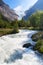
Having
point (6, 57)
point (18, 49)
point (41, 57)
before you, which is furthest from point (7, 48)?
point (41, 57)

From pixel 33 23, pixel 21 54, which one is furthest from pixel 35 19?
pixel 21 54

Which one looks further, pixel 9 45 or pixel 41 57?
pixel 9 45

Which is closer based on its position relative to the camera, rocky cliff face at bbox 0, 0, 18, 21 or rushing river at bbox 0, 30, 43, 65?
rushing river at bbox 0, 30, 43, 65

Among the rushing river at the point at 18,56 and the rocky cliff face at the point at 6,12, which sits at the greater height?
the rocky cliff face at the point at 6,12

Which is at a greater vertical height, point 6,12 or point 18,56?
point 6,12

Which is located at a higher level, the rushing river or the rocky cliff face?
the rocky cliff face

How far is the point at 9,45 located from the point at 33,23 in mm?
46705

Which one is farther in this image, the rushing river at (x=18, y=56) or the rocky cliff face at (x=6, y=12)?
the rocky cliff face at (x=6, y=12)

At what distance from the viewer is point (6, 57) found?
25.6m

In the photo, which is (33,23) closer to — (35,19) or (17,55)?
(35,19)

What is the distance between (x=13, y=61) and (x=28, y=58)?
6.00ft

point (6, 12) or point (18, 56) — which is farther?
point (6, 12)

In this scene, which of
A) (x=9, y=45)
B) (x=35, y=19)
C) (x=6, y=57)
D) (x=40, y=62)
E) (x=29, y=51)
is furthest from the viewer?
(x=35, y=19)

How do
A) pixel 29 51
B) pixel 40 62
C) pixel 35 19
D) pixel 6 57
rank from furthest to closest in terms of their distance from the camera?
pixel 35 19, pixel 29 51, pixel 6 57, pixel 40 62
